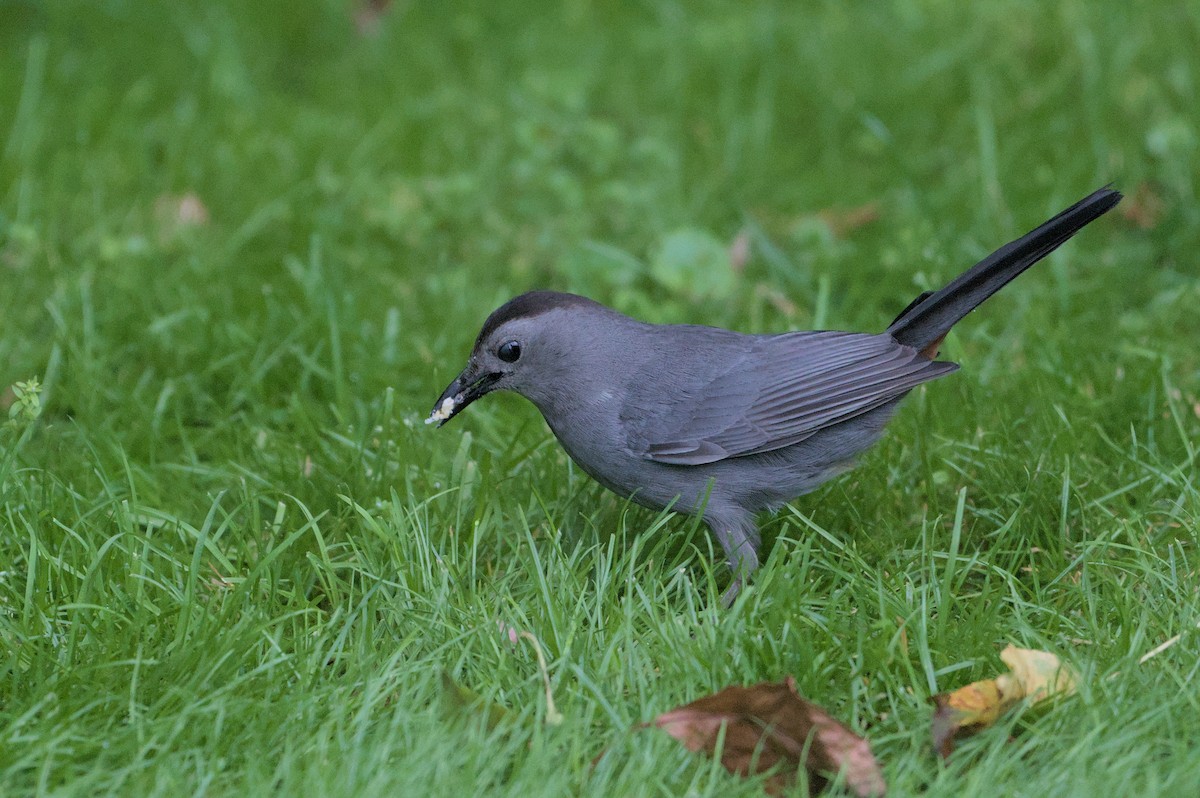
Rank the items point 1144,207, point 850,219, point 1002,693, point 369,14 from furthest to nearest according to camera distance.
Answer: point 369,14 → point 850,219 → point 1144,207 → point 1002,693

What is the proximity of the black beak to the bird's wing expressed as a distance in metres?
0.50

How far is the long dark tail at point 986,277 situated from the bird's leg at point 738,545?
692mm

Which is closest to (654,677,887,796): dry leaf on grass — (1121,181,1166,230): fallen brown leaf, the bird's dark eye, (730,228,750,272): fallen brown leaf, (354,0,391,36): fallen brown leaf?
the bird's dark eye

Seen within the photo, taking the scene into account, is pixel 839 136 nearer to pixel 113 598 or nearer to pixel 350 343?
pixel 350 343

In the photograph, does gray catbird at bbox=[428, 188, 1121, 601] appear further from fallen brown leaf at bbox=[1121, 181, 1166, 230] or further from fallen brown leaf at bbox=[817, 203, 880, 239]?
fallen brown leaf at bbox=[1121, 181, 1166, 230]

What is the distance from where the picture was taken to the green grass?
281 cm

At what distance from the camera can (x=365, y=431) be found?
412 centimetres

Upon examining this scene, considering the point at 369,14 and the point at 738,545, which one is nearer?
the point at 738,545

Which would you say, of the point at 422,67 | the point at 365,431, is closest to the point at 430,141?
the point at 422,67

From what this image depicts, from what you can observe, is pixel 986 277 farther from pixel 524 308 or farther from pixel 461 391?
pixel 461 391

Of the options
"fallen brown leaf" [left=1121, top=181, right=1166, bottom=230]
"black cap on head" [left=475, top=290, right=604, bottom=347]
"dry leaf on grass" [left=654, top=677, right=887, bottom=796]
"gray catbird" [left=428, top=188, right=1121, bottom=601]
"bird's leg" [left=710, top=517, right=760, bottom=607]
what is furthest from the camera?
"fallen brown leaf" [left=1121, top=181, right=1166, bottom=230]

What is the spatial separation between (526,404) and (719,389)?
99 centimetres

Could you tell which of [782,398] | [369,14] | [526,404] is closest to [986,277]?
[782,398]

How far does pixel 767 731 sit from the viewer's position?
2748 millimetres
